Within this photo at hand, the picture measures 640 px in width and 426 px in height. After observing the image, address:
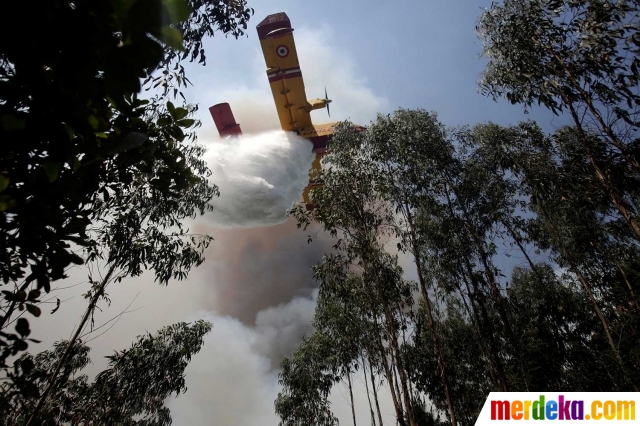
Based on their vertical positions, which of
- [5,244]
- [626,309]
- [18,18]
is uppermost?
[626,309]

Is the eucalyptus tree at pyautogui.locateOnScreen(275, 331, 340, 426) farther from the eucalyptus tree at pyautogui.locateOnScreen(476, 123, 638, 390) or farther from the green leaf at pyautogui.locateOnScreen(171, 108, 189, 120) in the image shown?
the green leaf at pyautogui.locateOnScreen(171, 108, 189, 120)

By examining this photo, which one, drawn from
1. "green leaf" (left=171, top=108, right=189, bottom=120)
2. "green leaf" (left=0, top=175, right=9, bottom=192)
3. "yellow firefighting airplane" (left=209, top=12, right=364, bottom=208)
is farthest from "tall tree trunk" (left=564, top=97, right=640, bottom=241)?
"yellow firefighting airplane" (left=209, top=12, right=364, bottom=208)

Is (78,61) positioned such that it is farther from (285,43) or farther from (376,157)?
(285,43)

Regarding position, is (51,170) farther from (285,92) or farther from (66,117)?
(285,92)

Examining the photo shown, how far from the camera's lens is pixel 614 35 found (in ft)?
15.2

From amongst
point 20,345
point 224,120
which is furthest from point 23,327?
point 224,120

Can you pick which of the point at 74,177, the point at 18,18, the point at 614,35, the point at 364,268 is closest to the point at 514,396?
the point at 364,268

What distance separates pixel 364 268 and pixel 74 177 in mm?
7802

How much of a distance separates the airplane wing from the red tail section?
2.95 meters

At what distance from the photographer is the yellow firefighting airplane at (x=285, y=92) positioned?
1470 centimetres

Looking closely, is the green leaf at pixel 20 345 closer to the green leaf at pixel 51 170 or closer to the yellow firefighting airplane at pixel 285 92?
the green leaf at pixel 51 170

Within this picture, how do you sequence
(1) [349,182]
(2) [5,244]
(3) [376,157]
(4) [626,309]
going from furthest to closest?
(3) [376,157] → (1) [349,182] → (4) [626,309] → (2) [5,244]

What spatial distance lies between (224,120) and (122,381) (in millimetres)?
13923

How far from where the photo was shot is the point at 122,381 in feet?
28.7
